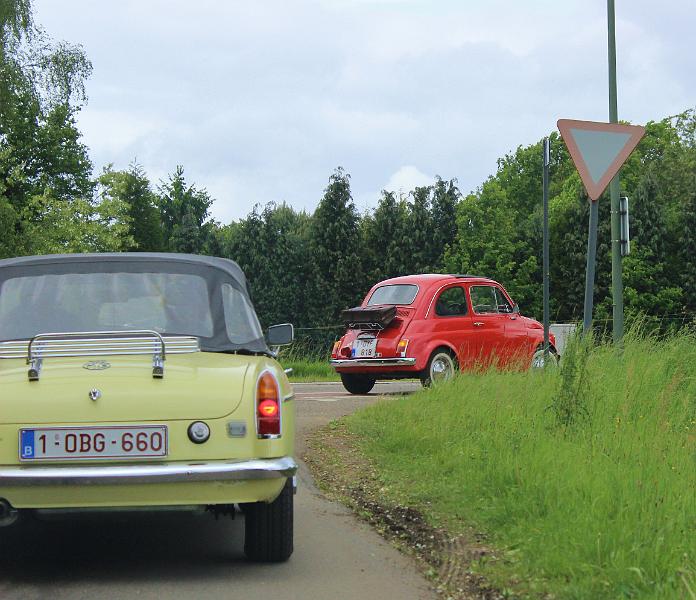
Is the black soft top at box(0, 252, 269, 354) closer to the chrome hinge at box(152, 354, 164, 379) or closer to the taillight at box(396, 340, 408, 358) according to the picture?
the chrome hinge at box(152, 354, 164, 379)

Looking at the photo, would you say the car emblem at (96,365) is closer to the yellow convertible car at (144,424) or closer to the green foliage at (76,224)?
the yellow convertible car at (144,424)

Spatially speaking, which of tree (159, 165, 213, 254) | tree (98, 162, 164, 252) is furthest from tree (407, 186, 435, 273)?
tree (159, 165, 213, 254)

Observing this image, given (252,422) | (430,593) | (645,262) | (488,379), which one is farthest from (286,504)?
(645,262)

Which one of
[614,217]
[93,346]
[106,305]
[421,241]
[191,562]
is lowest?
[191,562]

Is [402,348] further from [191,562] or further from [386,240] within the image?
[386,240]

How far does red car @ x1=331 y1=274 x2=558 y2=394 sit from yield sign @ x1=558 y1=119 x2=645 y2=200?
23.8 feet

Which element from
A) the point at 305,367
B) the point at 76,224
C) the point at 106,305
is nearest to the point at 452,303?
the point at 305,367

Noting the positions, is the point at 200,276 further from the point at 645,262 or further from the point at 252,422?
the point at 645,262

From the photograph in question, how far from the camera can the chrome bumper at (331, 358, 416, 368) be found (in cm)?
1762

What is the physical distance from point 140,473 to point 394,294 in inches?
533

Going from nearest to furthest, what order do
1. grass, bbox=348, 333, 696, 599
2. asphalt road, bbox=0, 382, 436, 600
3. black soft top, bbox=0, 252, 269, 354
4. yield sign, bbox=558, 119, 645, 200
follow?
grass, bbox=348, 333, 696, 599 → asphalt road, bbox=0, 382, 436, 600 → black soft top, bbox=0, 252, 269, 354 → yield sign, bbox=558, 119, 645, 200

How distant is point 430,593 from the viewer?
5465mm

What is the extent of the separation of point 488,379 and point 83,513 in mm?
7449

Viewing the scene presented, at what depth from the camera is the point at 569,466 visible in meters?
7.24
